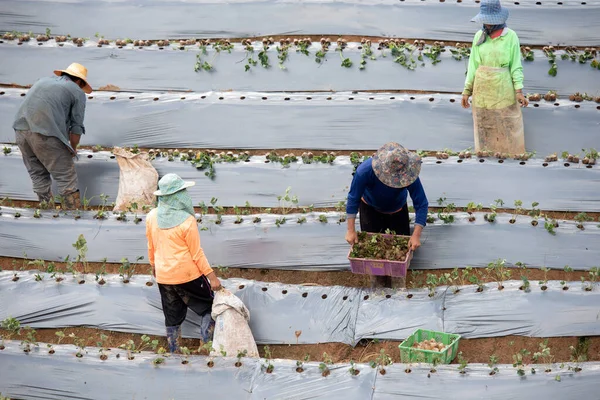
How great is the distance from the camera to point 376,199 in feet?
19.1

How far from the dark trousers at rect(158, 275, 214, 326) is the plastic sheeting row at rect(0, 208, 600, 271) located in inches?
34.2

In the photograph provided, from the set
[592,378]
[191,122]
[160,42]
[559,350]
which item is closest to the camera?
[592,378]

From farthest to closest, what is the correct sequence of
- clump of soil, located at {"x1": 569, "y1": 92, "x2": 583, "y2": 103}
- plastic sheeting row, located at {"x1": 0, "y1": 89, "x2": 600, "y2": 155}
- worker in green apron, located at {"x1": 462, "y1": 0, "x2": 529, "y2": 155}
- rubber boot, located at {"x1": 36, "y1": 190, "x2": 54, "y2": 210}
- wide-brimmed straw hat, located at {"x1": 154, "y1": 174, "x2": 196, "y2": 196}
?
clump of soil, located at {"x1": 569, "y1": 92, "x2": 583, "y2": 103}
plastic sheeting row, located at {"x1": 0, "y1": 89, "x2": 600, "y2": 155}
rubber boot, located at {"x1": 36, "y1": 190, "x2": 54, "y2": 210}
worker in green apron, located at {"x1": 462, "y1": 0, "x2": 529, "y2": 155}
wide-brimmed straw hat, located at {"x1": 154, "y1": 174, "x2": 196, "y2": 196}

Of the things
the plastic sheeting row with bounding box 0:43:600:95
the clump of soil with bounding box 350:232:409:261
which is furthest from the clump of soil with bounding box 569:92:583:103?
the clump of soil with bounding box 350:232:409:261

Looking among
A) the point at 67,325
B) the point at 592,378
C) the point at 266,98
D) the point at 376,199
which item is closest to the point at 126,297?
the point at 67,325

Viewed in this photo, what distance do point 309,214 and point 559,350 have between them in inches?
87.3

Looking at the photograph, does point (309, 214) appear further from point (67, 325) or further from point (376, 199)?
point (67, 325)

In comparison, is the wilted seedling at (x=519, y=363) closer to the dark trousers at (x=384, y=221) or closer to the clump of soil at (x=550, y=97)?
the dark trousers at (x=384, y=221)

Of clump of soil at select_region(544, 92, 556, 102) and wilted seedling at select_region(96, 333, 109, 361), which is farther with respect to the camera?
clump of soil at select_region(544, 92, 556, 102)

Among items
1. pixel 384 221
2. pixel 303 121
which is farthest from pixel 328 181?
pixel 384 221

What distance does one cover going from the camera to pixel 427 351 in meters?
5.35

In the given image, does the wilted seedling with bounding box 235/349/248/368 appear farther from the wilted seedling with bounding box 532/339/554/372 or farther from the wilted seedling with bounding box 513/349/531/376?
the wilted seedling with bounding box 532/339/554/372

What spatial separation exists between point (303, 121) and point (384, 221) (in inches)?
81.6

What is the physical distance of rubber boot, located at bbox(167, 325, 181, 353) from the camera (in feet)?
19.2
